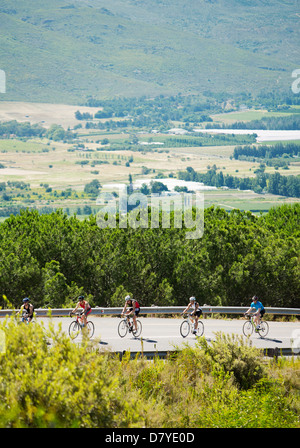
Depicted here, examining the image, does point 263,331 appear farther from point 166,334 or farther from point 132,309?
point 132,309

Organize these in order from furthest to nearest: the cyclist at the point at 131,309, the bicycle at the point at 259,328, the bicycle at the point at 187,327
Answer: the bicycle at the point at 259,328 → the bicycle at the point at 187,327 → the cyclist at the point at 131,309

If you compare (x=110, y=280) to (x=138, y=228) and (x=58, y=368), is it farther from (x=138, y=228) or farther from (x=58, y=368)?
(x=58, y=368)

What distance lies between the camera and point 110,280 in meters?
45.2

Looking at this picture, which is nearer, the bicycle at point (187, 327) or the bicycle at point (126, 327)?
the bicycle at point (126, 327)

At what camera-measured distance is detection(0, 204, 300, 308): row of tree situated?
42594 millimetres

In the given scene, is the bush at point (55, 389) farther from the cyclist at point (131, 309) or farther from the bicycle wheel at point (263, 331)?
the bicycle wheel at point (263, 331)

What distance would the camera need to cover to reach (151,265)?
48.5m

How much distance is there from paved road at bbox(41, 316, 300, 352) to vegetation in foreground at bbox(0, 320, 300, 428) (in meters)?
3.38

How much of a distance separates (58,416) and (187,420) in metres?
4.12

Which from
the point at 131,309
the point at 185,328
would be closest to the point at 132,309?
the point at 131,309

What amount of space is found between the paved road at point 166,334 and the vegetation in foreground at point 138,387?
133 inches

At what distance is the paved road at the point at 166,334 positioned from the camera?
2333cm

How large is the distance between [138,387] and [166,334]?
9.89 m

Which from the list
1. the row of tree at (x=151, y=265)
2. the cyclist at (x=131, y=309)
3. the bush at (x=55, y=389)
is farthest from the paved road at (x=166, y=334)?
the row of tree at (x=151, y=265)
